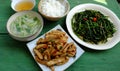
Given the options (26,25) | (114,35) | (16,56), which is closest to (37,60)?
(16,56)

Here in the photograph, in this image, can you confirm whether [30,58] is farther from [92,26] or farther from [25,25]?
A: [92,26]

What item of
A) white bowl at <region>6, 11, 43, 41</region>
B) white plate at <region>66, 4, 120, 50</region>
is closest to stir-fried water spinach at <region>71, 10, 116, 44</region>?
white plate at <region>66, 4, 120, 50</region>

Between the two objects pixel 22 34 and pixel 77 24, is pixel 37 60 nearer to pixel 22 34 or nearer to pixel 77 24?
pixel 22 34

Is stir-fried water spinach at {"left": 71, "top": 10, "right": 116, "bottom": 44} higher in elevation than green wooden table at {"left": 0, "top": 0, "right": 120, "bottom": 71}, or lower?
higher

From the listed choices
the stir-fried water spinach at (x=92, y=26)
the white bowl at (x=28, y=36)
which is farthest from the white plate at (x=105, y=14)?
the white bowl at (x=28, y=36)

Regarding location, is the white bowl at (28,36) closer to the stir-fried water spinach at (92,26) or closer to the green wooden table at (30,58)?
the green wooden table at (30,58)

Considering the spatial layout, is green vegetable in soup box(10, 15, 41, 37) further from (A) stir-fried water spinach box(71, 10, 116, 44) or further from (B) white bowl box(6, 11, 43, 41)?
(A) stir-fried water spinach box(71, 10, 116, 44)
